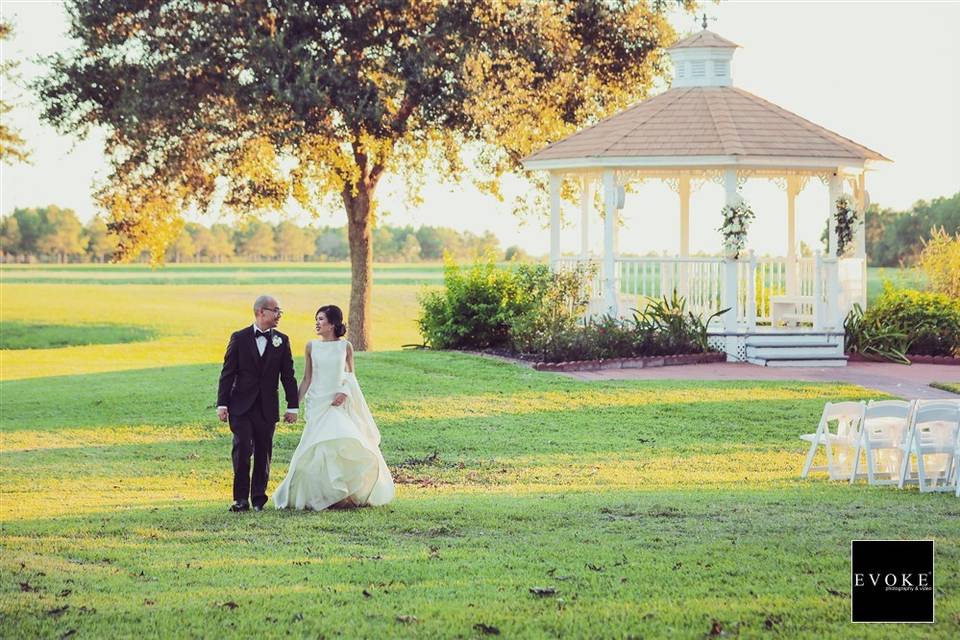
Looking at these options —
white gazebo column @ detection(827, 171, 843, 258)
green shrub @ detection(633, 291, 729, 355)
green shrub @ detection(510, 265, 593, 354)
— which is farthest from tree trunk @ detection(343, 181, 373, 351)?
white gazebo column @ detection(827, 171, 843, 258)

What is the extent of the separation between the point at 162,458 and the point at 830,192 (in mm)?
14350

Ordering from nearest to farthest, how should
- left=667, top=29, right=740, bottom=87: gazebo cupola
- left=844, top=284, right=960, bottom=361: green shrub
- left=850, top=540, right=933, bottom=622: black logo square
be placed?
left=850, top=540, right=933, bottom=622: black logo square, left=844, top=284, right=960, bottom=361: green shrub, left=667, top=29, right=740, bottom=87: gazebo cupola

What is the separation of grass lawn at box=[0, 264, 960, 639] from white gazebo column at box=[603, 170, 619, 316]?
13.8ft

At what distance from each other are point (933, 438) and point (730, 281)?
12.2 metres

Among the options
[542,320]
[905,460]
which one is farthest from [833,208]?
[905,460]

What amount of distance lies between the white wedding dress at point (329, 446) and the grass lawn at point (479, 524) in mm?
284

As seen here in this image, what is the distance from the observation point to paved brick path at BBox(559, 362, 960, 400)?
68.6ft

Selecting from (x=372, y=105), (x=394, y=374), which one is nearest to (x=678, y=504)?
(x=394, y=374)

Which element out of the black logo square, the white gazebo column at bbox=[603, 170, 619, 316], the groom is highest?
the white gazebo column at bbox=[603, 170, 619, 316]

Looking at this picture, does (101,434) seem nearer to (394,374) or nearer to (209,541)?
(394,374)

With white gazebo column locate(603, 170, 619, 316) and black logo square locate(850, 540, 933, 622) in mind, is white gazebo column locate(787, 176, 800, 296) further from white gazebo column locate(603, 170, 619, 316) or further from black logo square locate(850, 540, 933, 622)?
black logo square locate(850, 540, 933, 622)

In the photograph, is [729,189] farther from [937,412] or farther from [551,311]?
[937,412]

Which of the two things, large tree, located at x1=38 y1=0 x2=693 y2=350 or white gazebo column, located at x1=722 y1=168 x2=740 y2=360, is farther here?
large tree, located at x1=38 y1=0 x2=693 y2=350

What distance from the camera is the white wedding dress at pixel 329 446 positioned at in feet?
36.8
